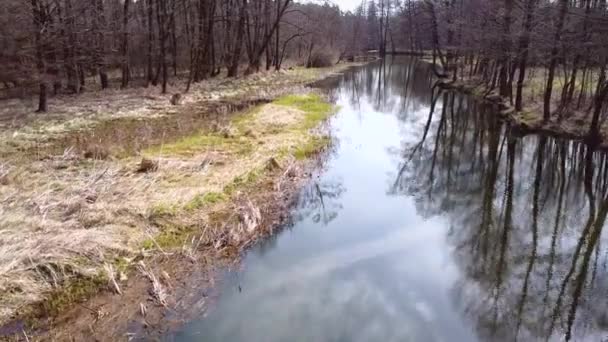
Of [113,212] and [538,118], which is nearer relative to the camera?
[113,212]

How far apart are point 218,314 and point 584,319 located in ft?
15.3

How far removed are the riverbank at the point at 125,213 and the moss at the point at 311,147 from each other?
0.06 meters

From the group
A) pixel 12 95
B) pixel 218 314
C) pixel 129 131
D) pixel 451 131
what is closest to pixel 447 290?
pixel 218 314

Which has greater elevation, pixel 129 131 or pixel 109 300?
pixel 129 131

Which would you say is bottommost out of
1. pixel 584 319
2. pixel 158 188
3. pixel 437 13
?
pixel 584 319

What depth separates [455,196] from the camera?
406 inches

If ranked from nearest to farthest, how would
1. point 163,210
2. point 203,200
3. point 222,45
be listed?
1. point 163,210
2. point 203,200
3. point 222,45

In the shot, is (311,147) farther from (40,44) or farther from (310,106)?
(40,44)

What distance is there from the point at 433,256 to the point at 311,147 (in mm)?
6117

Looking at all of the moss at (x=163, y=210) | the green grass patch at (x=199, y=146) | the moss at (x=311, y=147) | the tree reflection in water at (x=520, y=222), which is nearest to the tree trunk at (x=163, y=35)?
the green grass patch at (x=199, y=146)

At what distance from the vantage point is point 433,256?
7.54 m

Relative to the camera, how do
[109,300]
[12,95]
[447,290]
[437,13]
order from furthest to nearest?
[437,13], [12,95], [447,290], [109,300]

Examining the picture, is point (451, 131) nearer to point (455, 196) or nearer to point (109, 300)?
point (455, 196)

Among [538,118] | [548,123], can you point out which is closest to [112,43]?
[538,118]
